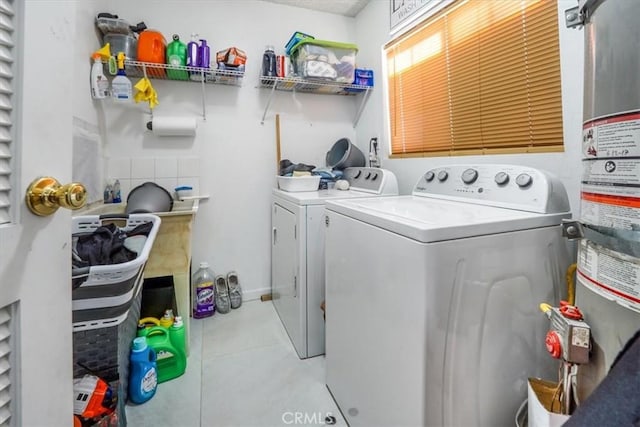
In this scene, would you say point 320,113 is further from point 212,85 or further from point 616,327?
point 616,327

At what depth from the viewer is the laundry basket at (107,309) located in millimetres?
867

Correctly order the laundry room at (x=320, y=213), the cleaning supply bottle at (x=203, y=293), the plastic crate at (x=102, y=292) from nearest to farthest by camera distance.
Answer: the laundry room at (x=320, y=213) < the plastic crate at (x=102, y=292) < the cleaning supply bottle at (x=203, y=293)

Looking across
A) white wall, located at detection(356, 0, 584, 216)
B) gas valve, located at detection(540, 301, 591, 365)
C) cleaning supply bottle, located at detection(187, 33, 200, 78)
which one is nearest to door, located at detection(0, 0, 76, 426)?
gas valve, located at detection(540, 301, 591, 365)

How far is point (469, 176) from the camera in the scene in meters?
1.38

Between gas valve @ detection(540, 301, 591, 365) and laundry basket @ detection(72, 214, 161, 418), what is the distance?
3.85ft

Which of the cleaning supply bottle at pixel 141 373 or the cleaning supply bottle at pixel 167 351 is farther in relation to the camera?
the cleaning supply bottle at pixel 167 351

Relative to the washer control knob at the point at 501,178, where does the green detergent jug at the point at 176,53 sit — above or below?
above

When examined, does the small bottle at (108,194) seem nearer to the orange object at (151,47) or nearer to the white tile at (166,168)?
the white tile at (166,168)

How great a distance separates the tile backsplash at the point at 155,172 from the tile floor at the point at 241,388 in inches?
44.7

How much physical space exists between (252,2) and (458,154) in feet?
6.87

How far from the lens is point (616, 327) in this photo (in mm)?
649

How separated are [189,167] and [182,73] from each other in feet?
2.27

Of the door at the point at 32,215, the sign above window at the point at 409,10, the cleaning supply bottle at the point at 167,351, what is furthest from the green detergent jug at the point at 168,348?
the sign above window at the point at 409,10

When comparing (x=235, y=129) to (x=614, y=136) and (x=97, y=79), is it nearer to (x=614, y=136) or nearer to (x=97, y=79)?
(x=97, y=79)
